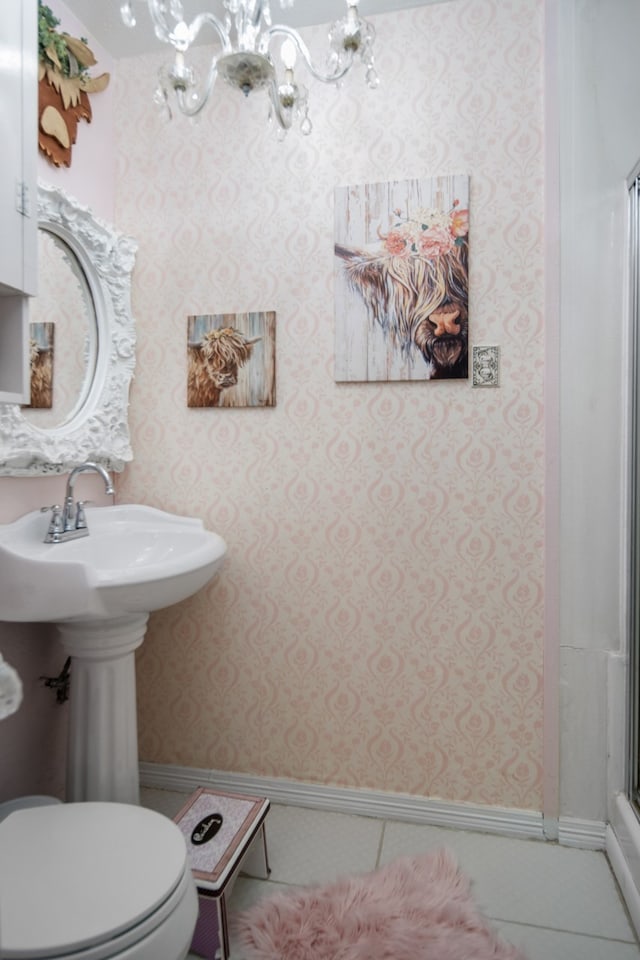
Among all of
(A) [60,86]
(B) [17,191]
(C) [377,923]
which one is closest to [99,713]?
(C) [377,923]

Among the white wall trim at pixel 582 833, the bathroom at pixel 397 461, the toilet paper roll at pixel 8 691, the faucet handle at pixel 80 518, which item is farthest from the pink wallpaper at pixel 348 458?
the toilet paper roll at pixel 8 691

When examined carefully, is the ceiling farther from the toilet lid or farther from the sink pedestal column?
the toilet lid

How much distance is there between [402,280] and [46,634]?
4.85 feet

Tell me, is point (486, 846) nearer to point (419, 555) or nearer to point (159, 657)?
point (419, 555)

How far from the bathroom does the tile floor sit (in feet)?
0.23

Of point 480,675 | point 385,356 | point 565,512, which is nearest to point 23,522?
point 385,356

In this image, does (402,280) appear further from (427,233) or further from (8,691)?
(8,691)

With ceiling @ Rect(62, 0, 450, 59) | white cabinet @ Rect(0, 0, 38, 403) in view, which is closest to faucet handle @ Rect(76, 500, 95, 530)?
white cabinet @ Rect(0, 0, 38, 403)

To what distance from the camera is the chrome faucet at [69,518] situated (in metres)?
→ 1.50

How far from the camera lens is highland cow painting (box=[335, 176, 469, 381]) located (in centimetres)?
161

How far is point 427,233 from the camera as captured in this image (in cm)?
163

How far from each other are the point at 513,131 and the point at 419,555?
1.26 m

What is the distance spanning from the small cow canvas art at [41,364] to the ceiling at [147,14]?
96 cm

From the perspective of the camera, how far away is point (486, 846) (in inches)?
62.4
